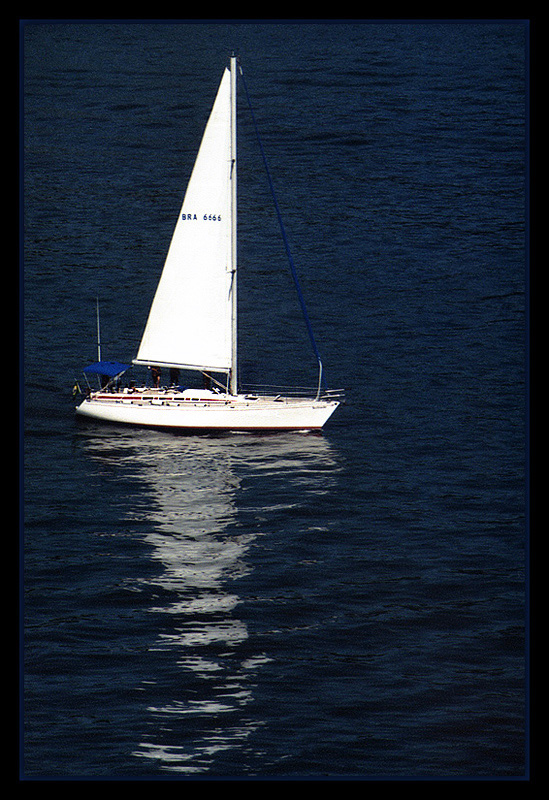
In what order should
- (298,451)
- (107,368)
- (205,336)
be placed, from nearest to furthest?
(298,451) → (107,368) → (205,336)

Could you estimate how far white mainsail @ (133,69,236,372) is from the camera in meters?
85.2

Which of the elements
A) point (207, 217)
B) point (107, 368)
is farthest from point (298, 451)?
point (207, 217)

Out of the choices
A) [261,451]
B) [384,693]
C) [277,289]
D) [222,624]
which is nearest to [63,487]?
[261,451]

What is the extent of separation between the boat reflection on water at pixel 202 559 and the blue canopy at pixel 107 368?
3299 millimetres

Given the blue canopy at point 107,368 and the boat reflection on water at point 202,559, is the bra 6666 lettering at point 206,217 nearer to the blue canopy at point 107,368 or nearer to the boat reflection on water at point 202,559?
the blue canopy at point 107,368

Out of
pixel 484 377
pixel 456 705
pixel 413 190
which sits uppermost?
pixel 413 190

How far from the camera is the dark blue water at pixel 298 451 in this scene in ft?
171

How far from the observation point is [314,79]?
475 ft

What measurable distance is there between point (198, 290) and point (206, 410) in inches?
303

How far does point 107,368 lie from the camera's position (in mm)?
84812

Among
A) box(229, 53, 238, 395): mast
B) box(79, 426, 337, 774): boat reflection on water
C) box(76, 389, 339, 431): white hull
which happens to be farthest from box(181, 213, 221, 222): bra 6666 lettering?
box(79, 426, 337, 774): boat reflection on water

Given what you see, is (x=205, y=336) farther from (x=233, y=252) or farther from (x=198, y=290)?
(x=233, y=252)
